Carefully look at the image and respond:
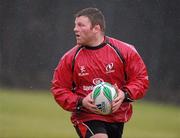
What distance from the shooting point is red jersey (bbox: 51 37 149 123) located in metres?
7.61

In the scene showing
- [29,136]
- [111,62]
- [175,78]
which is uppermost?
[111,62]

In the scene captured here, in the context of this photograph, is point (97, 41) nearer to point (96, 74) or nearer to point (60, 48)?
→ point (96, 74)

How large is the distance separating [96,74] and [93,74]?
28 mm

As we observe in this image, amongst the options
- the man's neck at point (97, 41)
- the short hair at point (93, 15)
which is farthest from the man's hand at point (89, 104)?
the short hair at point (93, 15)

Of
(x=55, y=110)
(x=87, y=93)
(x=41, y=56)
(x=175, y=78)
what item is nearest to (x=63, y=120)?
(x=55, y=110)

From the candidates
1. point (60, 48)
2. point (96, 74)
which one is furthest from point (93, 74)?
point (60, 48)

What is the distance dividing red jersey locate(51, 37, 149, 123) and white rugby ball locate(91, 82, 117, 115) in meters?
0.26

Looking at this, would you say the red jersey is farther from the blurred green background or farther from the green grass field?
the green grass field

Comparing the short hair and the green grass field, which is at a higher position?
the short hair

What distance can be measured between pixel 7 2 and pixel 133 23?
150cm

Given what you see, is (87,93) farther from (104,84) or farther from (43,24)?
(43,24)

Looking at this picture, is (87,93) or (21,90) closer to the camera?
(87,93)

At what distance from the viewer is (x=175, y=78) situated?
9.63 m

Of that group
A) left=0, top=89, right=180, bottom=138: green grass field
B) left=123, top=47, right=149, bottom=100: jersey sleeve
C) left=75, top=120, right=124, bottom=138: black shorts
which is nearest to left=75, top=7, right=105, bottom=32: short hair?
left=123, top=47, right=149, bottom=100: jersey sleeve
